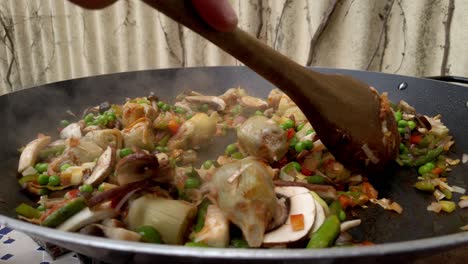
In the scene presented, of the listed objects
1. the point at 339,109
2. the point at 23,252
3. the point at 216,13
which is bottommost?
the point at 23,252

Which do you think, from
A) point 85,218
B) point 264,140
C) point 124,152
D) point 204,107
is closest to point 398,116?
point 264,140

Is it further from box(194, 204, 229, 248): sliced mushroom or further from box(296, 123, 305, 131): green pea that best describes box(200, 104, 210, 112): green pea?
box(194, 204, 229, 248): sliced mushroom

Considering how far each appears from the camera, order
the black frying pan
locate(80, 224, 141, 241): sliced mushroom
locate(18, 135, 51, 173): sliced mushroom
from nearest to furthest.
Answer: the black frying pan
locate(80, 224, 141, 241): sliced mushroom
locate(18, 135, 51, 173): sliced mushroom

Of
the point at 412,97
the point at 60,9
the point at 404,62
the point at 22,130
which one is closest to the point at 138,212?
the point at 22,130

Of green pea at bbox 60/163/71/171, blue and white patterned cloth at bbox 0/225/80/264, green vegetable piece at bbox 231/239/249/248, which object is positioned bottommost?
blue and white patterned cloth at bbox 0/225/80/264

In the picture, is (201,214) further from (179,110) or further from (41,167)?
(179,110)

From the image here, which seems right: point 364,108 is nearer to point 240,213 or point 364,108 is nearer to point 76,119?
point 240,213

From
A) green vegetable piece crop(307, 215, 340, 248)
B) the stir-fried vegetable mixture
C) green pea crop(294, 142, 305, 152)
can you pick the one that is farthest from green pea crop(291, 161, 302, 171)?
green vegetable piece crop(307, 215, 340, 248)

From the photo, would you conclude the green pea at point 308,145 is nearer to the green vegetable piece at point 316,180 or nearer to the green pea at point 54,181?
the green vegetable piece at point 316,180
